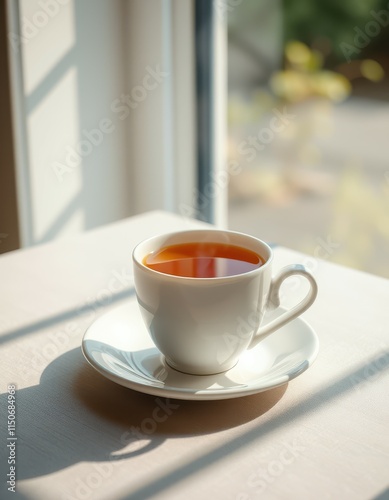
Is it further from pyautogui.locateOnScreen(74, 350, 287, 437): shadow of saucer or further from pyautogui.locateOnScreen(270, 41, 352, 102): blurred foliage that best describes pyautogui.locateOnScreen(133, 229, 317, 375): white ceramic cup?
pyautogui.locateOnScreen(270, 41, 352, 102): blurred foliage

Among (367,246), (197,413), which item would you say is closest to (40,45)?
(367,246)

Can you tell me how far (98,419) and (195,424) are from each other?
90 mm

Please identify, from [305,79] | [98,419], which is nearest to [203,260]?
[98,419]

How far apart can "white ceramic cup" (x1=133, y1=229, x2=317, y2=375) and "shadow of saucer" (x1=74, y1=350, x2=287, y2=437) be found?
46mm

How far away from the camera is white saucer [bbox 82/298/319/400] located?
64cm

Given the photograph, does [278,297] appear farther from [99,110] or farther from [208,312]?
[99,110]

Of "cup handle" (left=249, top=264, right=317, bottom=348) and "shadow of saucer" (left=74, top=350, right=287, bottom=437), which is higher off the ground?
"cup handle" (left=249, top=264, right=317, bottom=348)

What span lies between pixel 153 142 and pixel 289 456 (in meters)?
1.41

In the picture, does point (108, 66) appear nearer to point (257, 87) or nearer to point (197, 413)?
point (257, 87)

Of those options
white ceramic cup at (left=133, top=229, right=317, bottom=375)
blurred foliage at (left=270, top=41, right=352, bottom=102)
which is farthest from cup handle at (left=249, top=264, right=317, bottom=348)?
blurred foliage at (left=270, top=41, right=352, bottom=102)

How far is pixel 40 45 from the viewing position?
1654mm

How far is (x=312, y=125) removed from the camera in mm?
2066

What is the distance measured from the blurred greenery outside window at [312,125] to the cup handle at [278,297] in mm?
1117

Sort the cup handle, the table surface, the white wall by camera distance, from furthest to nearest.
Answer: the white wall
the cup handle
the table surface
